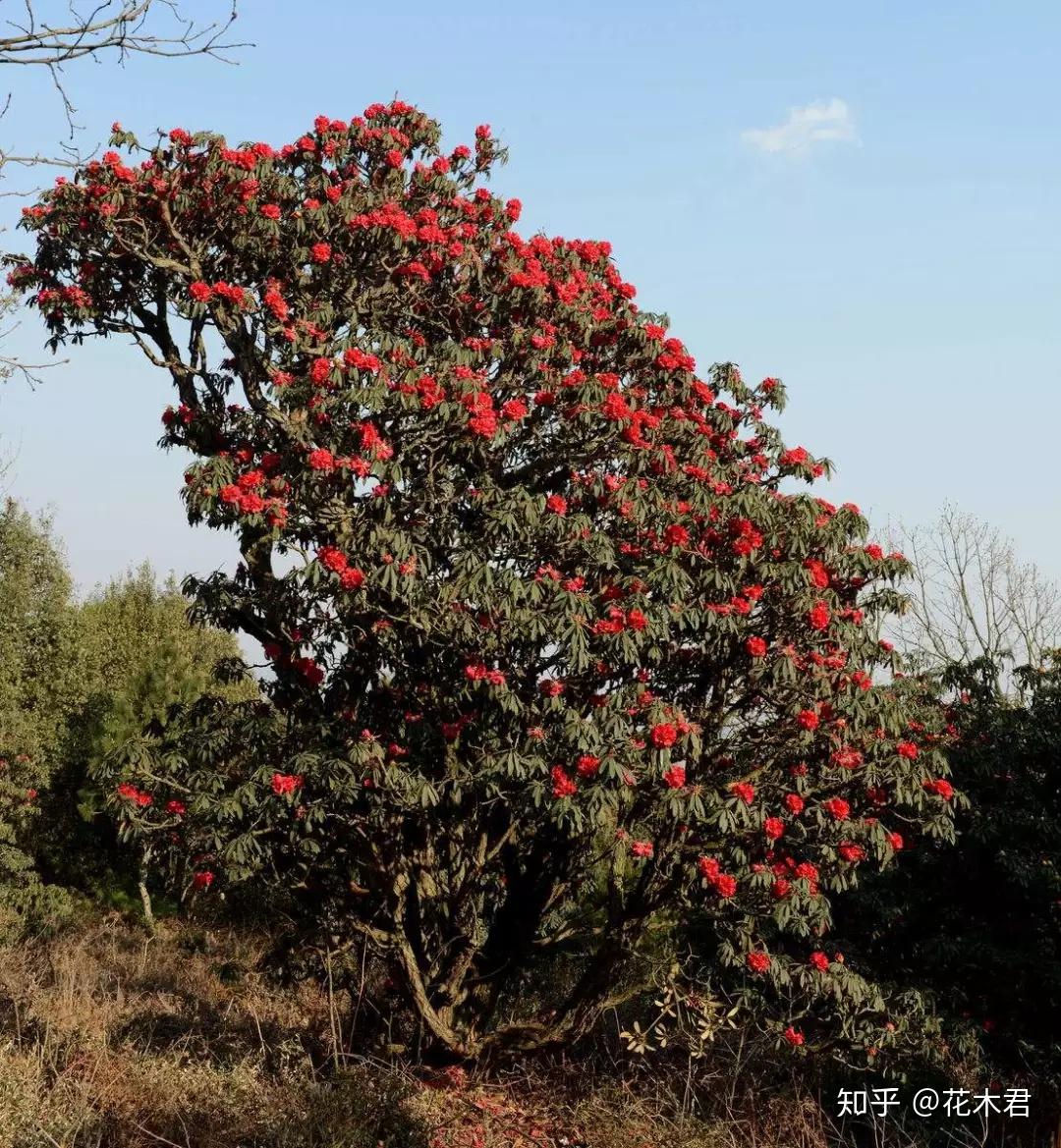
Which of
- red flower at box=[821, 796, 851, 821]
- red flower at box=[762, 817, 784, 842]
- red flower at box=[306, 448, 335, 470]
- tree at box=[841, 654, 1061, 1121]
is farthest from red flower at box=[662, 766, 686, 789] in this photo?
tree at box=[841, 654, 1061, 1121]

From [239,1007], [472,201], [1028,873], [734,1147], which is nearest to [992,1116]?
[1028,873]

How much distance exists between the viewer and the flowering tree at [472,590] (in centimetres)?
698

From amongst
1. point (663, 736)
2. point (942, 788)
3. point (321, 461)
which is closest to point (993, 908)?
point (942, 788)

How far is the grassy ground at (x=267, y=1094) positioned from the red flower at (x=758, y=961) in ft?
3.14

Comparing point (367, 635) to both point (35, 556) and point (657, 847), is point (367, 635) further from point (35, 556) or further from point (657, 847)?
point (35, 556)

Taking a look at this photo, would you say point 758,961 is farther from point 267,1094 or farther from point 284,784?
point 284,784

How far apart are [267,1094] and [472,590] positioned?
11.4 feet

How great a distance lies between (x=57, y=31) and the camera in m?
4.59

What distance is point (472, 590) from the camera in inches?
265

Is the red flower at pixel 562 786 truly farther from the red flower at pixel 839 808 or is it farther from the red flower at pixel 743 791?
the red flower at pixel 839 808

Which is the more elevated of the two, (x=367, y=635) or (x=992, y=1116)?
(x=367, y=635)

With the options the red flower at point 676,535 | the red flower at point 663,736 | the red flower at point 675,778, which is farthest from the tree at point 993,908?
the red flower at point 676,535

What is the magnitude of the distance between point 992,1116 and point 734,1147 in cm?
291

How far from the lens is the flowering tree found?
6.98 meters
